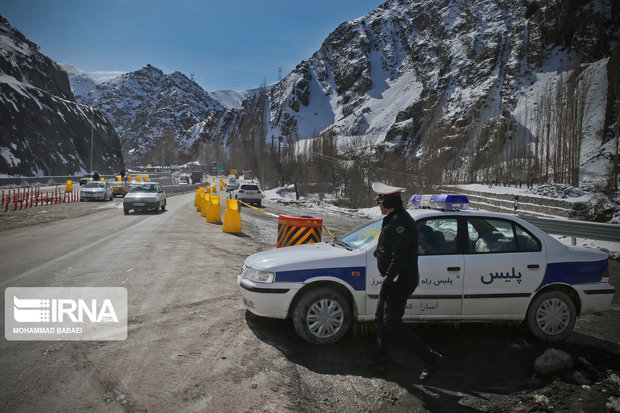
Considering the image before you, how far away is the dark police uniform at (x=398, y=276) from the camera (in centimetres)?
405

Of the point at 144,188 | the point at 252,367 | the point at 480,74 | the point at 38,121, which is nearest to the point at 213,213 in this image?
the point at 144,188

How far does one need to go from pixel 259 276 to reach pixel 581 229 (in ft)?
36.0

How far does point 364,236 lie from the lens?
5.40 meters

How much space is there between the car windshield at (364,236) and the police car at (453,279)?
0.09 feet

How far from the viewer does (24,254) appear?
9.46m

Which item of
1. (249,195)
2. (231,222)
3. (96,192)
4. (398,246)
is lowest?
(231,222)

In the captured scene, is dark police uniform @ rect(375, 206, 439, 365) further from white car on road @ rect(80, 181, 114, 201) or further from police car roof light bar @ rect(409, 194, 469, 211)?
white car on road @ rect(80, 181, 114, 201)

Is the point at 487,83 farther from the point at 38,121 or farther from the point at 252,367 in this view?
the point at 252,367

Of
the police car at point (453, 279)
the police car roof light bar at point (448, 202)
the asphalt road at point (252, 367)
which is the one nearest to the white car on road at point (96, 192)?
the asphalt road at point (252, 367)

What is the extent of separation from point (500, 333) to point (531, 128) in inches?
2649

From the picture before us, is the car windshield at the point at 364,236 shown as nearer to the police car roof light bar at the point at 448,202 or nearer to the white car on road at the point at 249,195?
the police car roof light bar at the point at 448,202

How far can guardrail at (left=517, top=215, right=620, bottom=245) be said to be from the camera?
11203 millimetres

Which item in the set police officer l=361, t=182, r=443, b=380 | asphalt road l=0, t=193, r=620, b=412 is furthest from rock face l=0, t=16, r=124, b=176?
police officer l=361, t=182, r=443, b=380

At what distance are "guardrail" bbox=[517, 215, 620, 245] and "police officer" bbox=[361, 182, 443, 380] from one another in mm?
7610
